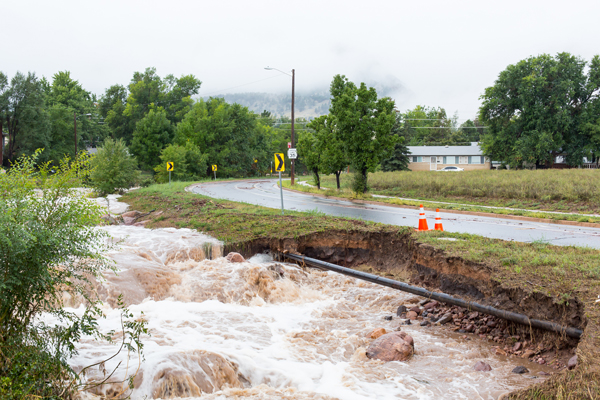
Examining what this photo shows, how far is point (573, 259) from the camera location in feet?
23.0

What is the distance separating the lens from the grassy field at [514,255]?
13.4 ft

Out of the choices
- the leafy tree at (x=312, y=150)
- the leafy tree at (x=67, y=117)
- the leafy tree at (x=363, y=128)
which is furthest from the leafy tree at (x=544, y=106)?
the leafy tree at (x=67, y=117)

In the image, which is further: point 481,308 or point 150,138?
point 150,138

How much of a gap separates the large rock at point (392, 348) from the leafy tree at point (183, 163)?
4541cm

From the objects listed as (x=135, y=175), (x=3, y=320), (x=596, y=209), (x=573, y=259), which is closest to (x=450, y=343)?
(x=573, y=259)

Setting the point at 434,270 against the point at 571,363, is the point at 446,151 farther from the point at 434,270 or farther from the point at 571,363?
the point at 571,363

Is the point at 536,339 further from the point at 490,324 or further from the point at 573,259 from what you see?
the point at 573,259

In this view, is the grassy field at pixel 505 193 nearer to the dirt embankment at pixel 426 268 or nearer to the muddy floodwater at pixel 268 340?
the dirt embankment at pixel 426 268

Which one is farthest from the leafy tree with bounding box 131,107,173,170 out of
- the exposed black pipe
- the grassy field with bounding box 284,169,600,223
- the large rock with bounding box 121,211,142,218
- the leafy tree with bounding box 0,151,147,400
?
the leafy tree with bounding box 0,151,147,400

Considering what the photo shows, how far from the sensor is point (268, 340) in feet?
21.0

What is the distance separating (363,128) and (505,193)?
855 cm

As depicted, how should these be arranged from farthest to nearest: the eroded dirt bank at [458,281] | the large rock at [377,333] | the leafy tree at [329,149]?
the leafy tree at [329,149] < the large rock at [377,333] < the eroded dirt bank at [458,281]

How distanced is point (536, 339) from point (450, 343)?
1.13 m

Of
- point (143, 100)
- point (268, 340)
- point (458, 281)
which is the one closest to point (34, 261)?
point (268, 340)
